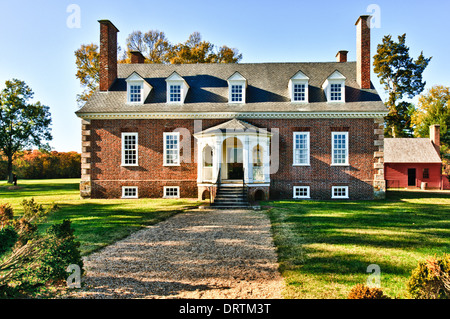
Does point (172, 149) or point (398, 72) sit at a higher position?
point (398, 72)

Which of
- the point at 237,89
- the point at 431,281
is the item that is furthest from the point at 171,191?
the point at 431,281

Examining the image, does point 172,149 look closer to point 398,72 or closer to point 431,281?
point 431,281

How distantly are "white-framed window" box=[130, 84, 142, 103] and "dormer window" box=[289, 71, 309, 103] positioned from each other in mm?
11021

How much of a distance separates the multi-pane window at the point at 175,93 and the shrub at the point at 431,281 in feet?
63.0

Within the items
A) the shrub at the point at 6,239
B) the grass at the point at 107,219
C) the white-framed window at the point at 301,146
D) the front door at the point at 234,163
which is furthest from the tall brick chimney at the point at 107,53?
the shrub at the point at 6,239

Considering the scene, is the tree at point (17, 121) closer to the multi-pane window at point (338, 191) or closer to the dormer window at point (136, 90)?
the dormer window at point (136, 90)

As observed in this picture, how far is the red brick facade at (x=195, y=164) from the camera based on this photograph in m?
20.5

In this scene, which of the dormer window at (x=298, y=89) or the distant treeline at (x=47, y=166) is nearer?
the dormer window at (x=298, y=89)

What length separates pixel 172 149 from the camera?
20828 mm

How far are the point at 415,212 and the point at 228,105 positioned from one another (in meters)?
13.1

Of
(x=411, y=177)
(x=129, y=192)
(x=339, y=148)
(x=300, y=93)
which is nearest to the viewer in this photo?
(x=339, y=148)

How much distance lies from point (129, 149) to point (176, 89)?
555 centimetres
